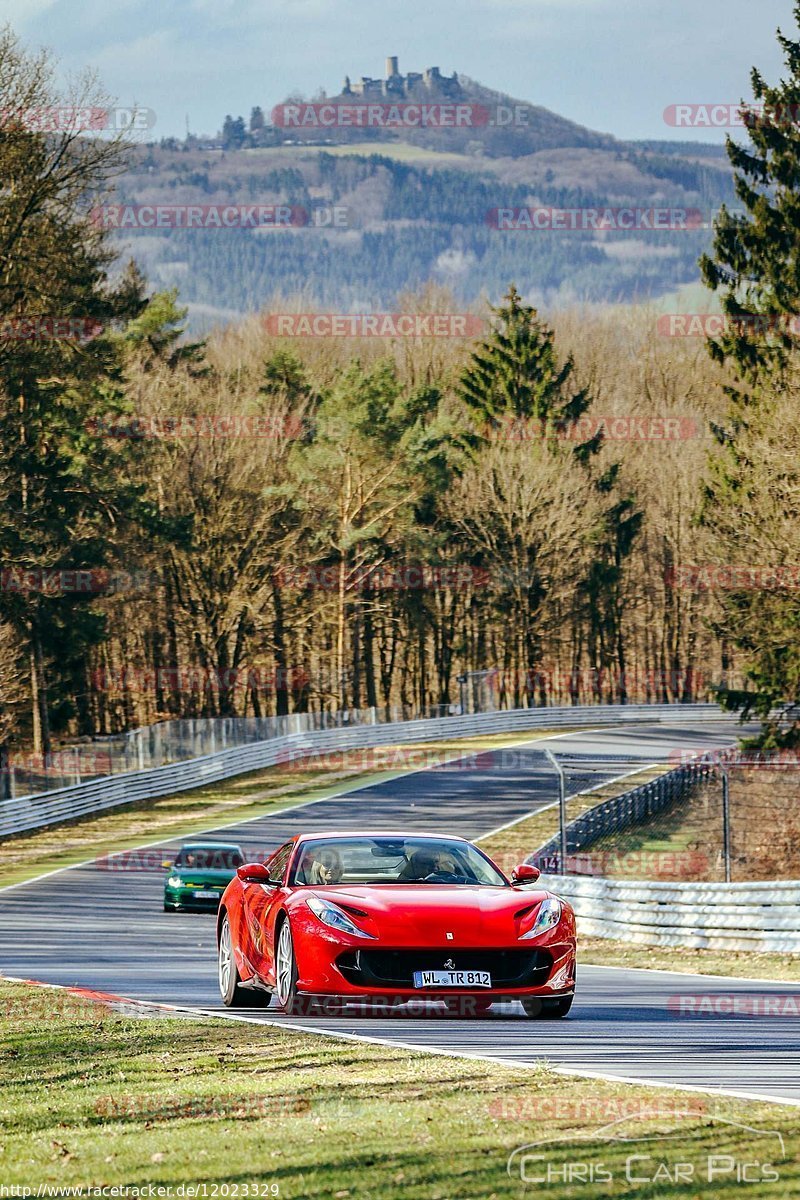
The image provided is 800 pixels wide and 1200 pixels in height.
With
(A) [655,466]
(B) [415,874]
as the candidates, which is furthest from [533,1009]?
(A) [655,466]

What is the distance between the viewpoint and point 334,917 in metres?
A: 11.8

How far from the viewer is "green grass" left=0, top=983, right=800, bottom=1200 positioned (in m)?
6.82

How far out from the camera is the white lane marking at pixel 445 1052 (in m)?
8.61

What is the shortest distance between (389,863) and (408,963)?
50.2 inches

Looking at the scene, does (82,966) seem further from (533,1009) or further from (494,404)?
(494,404)

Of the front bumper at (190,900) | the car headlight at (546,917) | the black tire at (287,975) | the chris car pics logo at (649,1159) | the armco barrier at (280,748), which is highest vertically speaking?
the chris car pics logo at (649,1159)

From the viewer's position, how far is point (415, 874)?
41.5ft

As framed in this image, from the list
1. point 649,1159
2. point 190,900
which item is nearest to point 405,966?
point 649,1159

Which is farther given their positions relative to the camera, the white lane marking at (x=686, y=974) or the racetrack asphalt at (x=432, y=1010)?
the white lane marking at (x=686, y=974)

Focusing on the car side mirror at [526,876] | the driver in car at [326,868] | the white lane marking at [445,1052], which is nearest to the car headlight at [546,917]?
the car side mirror at [526,876]

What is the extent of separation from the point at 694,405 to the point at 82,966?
237 feet

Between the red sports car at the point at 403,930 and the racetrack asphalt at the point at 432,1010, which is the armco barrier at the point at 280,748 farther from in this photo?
the red sports car at the point at 403,930

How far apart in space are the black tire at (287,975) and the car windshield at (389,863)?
1.54 feet

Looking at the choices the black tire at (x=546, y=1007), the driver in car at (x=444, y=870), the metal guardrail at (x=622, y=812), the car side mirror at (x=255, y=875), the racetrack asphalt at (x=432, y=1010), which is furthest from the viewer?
the metal guardrail at (x=622, y=812)
